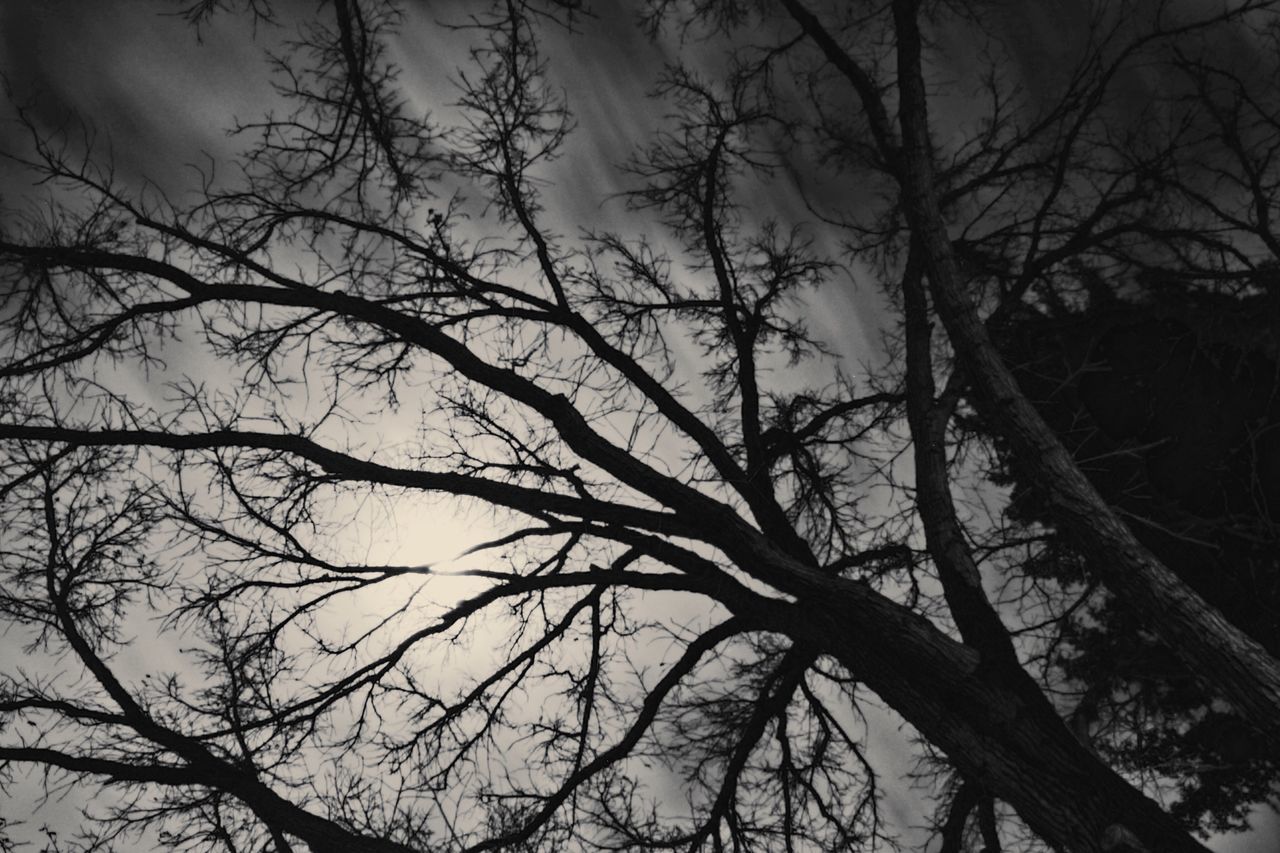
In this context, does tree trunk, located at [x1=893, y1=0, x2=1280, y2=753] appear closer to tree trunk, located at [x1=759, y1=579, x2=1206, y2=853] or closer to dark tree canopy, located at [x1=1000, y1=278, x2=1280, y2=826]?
tree trunk, located at [x1=759, y1=579, x2=1206, y2=853]

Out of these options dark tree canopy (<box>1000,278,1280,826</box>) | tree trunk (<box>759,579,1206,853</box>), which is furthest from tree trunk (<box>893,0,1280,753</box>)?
dark tree canopy (<box>1000,278,1280,826</box>)

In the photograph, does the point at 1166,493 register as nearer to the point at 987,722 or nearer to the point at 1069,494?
the point at 1069,494

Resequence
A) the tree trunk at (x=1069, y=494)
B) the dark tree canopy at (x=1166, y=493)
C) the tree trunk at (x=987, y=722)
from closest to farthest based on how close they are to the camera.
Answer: the tree trunk at (x=987, y=722) → the tree trunk at (x=1069, y=494) → the dark tree canopy at (x=1166, y=493)

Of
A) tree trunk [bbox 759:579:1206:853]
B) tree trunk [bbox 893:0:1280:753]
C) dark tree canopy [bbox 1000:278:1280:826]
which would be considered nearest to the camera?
tree trunk [bbox 759:579:1206:853]

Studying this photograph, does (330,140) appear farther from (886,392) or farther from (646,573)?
(886,392)

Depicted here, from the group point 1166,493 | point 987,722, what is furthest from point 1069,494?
point 1166,493

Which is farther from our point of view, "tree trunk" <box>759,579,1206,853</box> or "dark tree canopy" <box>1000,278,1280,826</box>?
"dark tree canopy" <box>1000,278,1280,826</box>

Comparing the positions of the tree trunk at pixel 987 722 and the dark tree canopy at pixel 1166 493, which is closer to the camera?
the tree trunk at pixel 987 722

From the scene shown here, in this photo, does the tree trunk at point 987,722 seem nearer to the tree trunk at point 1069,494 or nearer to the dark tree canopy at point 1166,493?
the tree trunk at point 1069,494

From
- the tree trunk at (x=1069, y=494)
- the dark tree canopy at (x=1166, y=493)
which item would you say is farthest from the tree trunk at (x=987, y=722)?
the dark tree canopy at (x=1166, y=493)

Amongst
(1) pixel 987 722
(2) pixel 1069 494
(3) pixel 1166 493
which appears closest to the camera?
(1) pixel 987 722

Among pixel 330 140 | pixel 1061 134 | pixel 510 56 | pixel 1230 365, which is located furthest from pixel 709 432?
pixel 1230 365

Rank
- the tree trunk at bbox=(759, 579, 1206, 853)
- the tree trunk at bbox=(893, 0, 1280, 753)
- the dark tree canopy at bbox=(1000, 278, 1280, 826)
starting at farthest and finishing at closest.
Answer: the dark tree canopy at bbox=(1000, 278, 1280, 826) → the tree trunk at bbox=(893, 0, 1280, 753) → the tree trunk at bbox=(759, 579, 1206, 853)

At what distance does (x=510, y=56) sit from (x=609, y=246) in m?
1.89
